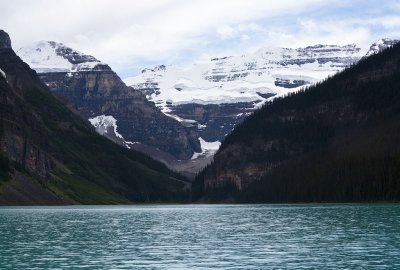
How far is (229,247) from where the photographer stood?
98.3 m

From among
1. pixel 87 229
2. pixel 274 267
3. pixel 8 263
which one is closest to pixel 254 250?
pixel 274 267

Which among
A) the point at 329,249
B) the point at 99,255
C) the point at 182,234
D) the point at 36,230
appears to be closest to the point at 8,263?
the point at 99,255

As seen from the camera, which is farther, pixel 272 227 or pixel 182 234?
pixel 272 227

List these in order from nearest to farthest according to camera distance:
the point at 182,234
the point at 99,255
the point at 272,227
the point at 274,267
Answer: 1. the point at 274,267
2. the point at 99,255
3. the point at 182,234
4. the point at 272,227

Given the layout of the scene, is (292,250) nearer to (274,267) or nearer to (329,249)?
(329,249)

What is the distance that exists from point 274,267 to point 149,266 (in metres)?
12.5

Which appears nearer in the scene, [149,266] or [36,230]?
[149,266]

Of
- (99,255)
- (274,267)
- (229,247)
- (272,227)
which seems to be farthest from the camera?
(272,227)

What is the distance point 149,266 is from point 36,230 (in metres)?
57.9

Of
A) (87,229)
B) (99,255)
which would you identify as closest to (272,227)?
(87,229)

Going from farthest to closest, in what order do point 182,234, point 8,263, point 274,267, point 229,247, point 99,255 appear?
point 182,234 → point 229,247 → point 99,255 → point 8,263 → point 274,267

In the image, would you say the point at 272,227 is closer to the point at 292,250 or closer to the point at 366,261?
the point at 292,250

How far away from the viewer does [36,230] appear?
13462cm

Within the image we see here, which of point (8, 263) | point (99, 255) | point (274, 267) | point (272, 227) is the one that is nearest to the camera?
point (274, 267)
